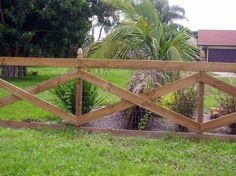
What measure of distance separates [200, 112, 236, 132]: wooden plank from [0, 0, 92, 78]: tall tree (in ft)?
49.7

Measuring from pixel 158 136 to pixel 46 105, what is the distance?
2.17 m

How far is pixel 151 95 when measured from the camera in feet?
25.0

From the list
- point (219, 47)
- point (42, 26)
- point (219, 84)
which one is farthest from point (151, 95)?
point (219, 47)

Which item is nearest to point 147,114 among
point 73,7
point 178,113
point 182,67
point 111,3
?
point 178,113

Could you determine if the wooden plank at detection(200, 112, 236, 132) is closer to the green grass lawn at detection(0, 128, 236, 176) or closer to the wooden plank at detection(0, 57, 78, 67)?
the green grass lawn at detection(0, 128, 236, 176)

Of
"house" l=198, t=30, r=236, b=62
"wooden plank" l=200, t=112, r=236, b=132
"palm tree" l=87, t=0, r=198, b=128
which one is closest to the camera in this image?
"wooden plank" l=200, t=112, r=236, b=132

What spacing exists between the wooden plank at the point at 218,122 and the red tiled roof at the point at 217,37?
40104mm

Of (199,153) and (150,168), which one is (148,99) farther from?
(150,168)

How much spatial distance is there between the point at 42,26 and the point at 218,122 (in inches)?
687

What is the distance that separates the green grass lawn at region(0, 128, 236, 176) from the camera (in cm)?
542

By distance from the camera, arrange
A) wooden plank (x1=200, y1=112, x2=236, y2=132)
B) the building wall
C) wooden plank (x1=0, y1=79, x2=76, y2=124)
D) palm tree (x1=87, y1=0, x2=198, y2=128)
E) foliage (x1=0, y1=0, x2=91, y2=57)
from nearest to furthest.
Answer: wooden plank (x1=200, y1=112, x2=236, y2=132) → wooden plank (x1=0, y1=79, x2=76, y2=124) → palm tree (x1=87, y1=0, x2=198, y2=128) → foliage (x1=0, y1=0, x2=91, y2=57) → the building wall

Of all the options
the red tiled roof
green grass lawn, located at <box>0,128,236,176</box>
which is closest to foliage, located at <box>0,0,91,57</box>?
green grass lawn, located at <box>0,128,236,176</box>

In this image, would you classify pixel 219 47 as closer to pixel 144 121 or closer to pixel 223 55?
pixel 223 55

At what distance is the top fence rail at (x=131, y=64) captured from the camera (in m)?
7.47
